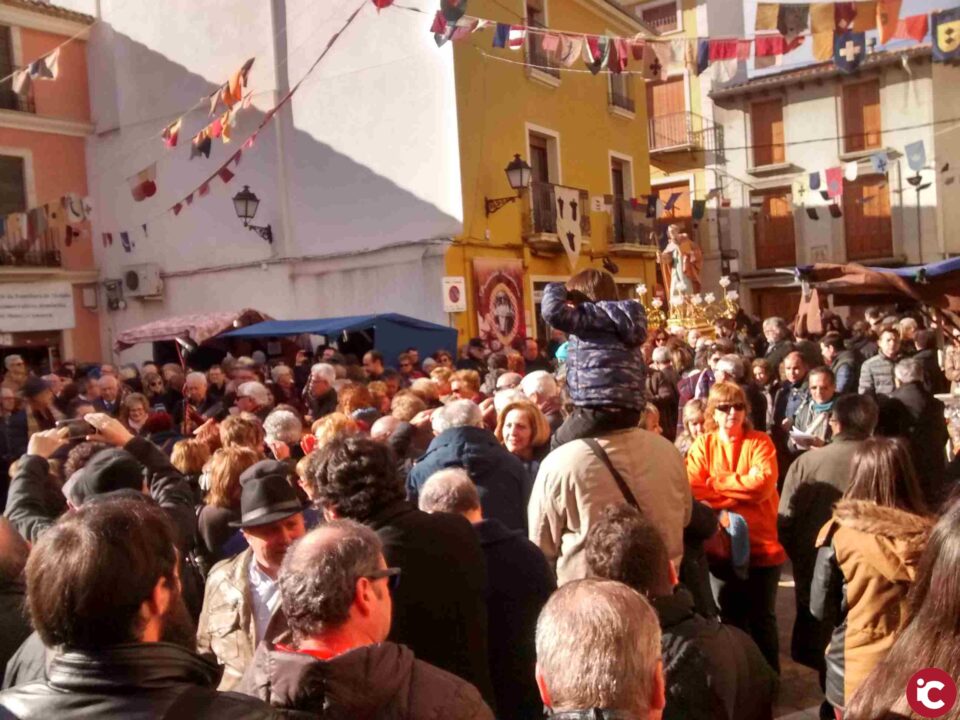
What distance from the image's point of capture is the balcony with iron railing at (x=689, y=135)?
27.7m

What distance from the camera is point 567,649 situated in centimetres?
173

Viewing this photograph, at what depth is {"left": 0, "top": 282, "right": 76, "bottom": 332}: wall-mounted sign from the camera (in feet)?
53.0

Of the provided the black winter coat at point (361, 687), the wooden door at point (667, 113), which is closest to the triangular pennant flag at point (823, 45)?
the black winter coat at point (361, 687)

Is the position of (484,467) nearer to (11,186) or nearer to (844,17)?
(844,17)

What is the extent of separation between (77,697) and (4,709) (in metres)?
0.16

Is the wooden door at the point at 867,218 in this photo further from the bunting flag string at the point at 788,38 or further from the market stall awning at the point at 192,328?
the market stall awning at the point at 192,328

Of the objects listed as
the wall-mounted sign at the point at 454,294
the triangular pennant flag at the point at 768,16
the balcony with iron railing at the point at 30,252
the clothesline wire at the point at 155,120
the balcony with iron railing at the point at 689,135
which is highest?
the balcony with iron railing at the point at 689,135

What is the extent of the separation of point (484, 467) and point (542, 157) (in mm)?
15063

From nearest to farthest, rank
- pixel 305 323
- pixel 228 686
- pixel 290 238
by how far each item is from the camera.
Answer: pixel 228 686
pixel 305 323
pixel 290 238

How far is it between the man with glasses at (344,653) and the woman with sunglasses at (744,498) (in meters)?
2.42

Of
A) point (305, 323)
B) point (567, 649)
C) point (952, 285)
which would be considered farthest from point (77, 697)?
point (305, 323)

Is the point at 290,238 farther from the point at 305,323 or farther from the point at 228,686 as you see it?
the point at 228,686

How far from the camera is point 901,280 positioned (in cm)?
770

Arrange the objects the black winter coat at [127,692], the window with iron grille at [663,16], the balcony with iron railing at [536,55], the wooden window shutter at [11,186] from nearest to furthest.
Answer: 1. the black winter coat at [127,692]
2. the balcony with iron railing at [536,55]
3. the wooden window shutter at [11,186]
4. the window with iron grille at [663,16]
